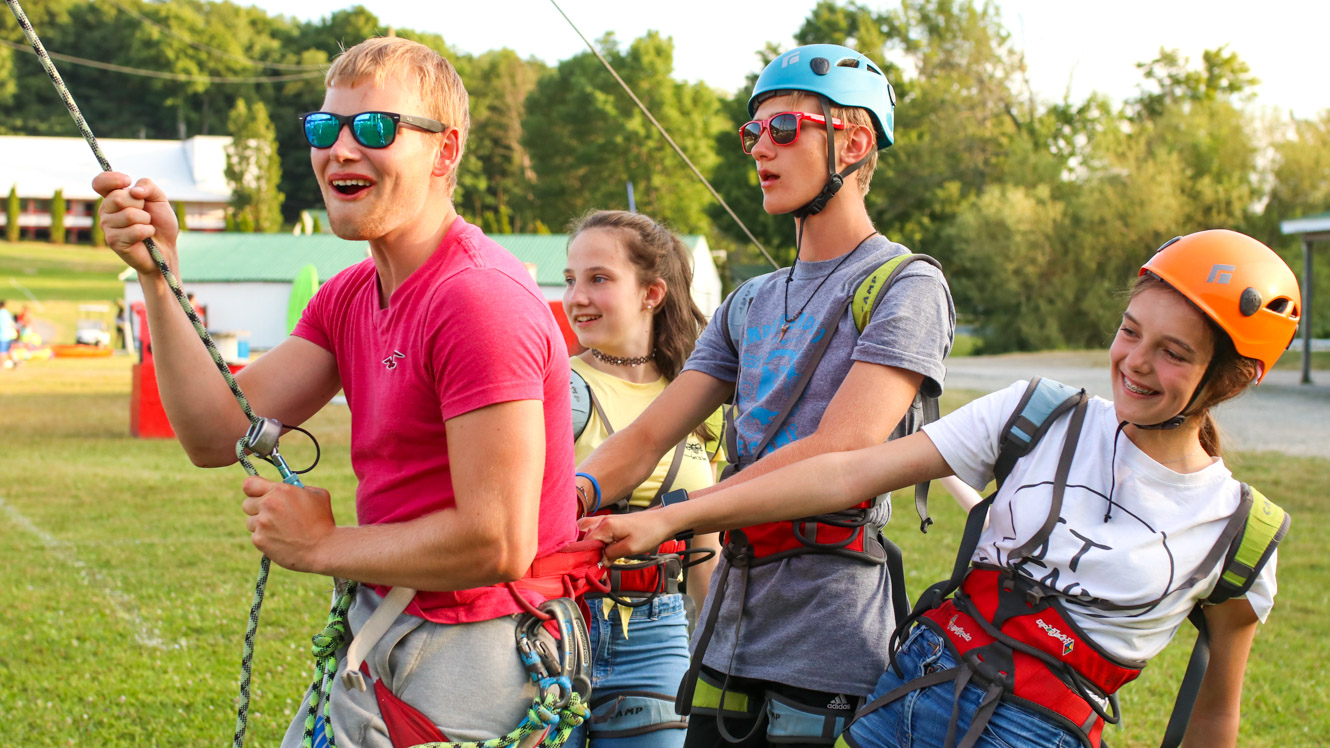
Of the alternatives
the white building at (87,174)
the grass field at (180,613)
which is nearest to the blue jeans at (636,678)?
the grass field at (180,613)

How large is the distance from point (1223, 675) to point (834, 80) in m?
1.72

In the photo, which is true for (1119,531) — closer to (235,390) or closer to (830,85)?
(830,85)

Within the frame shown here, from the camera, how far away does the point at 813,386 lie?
2.76m

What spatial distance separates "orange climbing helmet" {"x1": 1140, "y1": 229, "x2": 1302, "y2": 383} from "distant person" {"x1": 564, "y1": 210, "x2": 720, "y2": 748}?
5.17ft

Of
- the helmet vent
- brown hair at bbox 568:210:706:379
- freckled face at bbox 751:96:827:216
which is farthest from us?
brown hair at bbox 568:210:706:379

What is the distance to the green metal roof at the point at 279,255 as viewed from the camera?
46594mm

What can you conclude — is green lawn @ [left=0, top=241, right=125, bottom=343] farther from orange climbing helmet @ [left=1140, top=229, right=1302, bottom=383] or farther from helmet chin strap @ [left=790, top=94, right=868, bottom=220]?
orange climbing helmet @ [left=1140, top=229, right=1302, bottom=383]

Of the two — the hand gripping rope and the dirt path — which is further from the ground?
the hand gripping rope

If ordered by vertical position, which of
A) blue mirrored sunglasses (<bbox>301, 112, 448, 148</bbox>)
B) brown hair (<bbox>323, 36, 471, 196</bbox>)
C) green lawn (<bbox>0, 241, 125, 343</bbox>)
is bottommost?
green lawn (<bbox>0, 241, 125, 343</bbox>)

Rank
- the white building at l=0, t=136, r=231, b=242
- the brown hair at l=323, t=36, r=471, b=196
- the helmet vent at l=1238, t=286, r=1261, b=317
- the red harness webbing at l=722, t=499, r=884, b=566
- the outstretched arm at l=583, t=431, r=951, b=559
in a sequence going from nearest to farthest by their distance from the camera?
1. the brown hair at l=323, t=36, r=471, b=196
2. the helmet vent at l=1238, t=286, r=1261, b=317
3. the outstretched arm at l=583, t=431, r=951, b=559
4. the red harness webbing at l=722, t=499, r=884, b=566
5. the white building at l=0, t=136, r=231, b=242

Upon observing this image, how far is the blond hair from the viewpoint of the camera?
284cm

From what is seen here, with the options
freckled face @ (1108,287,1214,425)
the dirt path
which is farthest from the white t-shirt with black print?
the dirt path

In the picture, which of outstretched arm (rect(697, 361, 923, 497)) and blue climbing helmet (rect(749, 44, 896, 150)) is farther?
blue climbing helmet (rect(749, 44, 896, 150))

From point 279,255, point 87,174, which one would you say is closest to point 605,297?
point 279,255
